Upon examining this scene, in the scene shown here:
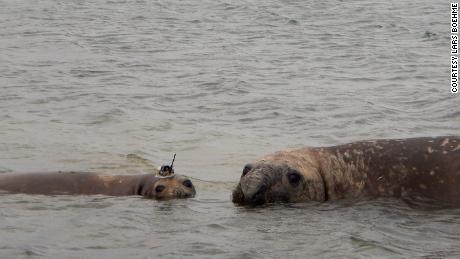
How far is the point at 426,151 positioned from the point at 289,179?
50.5 inches

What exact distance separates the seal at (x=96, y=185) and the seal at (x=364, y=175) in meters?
0.60

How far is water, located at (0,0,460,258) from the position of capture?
8.17 m

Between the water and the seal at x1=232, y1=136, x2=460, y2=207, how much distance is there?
20 centimetres

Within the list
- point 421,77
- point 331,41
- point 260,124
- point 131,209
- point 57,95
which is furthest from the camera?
point 331,41

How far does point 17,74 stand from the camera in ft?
58.0

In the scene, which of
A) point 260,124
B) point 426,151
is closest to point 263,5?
point 260,124

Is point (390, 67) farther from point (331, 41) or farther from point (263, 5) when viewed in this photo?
point (263, 5)

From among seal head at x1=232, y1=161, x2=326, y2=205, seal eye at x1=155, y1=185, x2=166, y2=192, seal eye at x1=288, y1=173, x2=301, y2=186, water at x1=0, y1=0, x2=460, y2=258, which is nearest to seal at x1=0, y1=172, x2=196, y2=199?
seal eye at x1=155, y1=185, x2=166, y2=192

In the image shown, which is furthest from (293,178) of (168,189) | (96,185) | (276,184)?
(96,185)

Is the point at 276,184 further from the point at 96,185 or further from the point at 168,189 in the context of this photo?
the point at 96,185

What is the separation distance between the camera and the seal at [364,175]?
932cm

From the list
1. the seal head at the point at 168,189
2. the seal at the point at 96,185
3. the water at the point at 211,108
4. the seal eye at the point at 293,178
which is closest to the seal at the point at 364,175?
the seal eye at the point at 293,178

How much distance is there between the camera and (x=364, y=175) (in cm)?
961

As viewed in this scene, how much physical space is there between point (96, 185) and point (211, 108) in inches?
208
